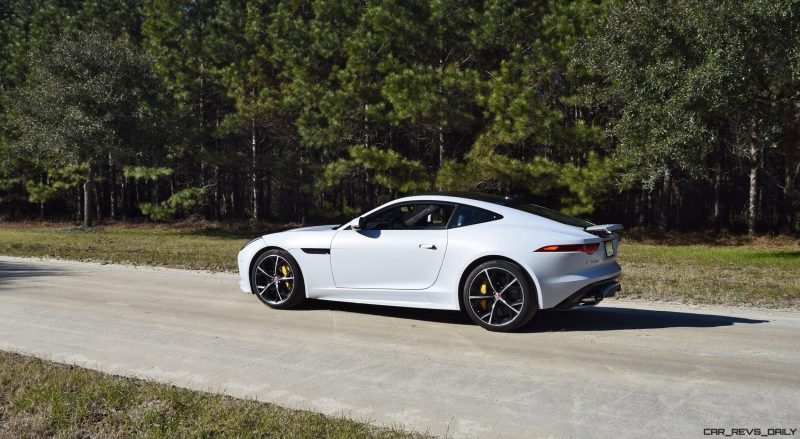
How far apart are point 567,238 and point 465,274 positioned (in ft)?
3.62

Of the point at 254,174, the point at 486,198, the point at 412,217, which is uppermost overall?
the point at 254,174

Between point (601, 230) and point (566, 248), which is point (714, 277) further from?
point (566, 248)

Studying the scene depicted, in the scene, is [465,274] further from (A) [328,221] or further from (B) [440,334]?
(A) [328,221]

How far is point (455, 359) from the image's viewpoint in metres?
5.62

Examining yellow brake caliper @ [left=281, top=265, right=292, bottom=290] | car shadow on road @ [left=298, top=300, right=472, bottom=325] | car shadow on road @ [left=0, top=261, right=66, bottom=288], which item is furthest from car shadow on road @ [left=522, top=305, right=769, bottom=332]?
car shadow on road @ [left=0, top=261, right=66, bottom=288]

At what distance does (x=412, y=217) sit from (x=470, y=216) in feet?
2.42

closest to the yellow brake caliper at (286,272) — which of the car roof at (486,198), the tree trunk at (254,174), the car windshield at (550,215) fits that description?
the car roof at (486,198)

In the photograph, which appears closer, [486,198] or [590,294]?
[590,294]

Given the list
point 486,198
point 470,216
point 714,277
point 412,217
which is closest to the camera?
point 470,216

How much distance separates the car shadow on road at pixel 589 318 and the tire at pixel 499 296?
0.93ft

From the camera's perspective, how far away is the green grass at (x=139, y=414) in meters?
3.85

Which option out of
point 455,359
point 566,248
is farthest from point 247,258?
point 566,248

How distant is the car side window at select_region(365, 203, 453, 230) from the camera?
23.7 ft

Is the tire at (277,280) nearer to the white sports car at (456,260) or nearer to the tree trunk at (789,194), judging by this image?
the white sports car at (456,260)
